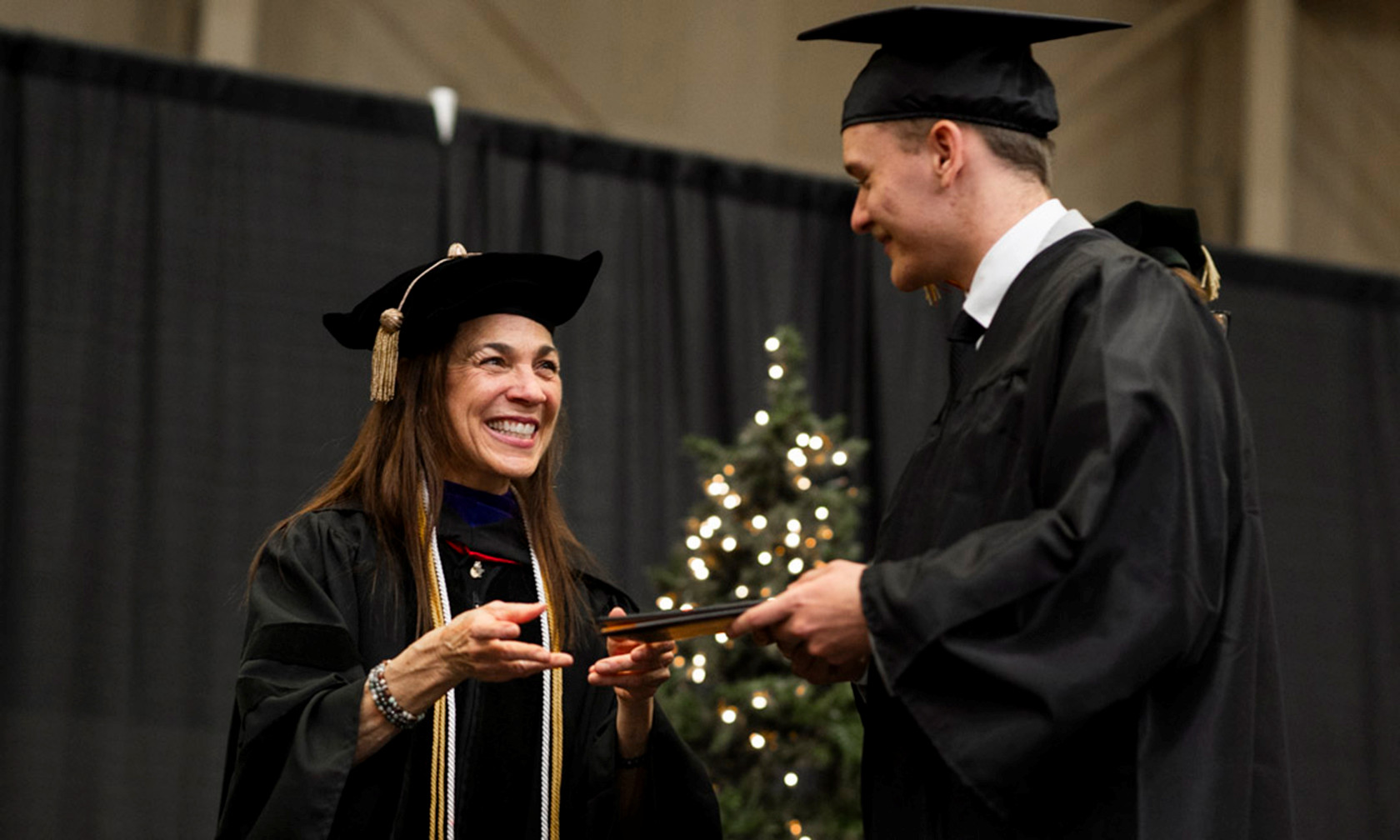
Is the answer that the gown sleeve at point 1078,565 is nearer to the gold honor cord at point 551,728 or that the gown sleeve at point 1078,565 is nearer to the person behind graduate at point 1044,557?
the person behind graduate at point 1044,557

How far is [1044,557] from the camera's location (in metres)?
1.94

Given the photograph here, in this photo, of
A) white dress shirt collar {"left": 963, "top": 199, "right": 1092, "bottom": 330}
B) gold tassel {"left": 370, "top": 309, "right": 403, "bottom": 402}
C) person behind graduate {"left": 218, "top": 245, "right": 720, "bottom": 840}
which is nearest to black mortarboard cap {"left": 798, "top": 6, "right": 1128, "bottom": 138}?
white dress shirt collar {"left": 963, "top": 199, "right": 1092, "bottom": 330}

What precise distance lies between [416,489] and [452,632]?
51 centimetres

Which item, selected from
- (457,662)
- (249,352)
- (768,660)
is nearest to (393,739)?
(457,662)

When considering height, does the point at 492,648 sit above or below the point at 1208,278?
below

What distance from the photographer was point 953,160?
2.29m

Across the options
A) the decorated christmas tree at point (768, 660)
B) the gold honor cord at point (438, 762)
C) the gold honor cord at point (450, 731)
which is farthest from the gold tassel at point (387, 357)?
the decorated christmas tree at point (768, 660)

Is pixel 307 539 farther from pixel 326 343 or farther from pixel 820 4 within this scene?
pixel 820 4

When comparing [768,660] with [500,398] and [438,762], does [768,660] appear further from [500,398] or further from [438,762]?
[438,762]

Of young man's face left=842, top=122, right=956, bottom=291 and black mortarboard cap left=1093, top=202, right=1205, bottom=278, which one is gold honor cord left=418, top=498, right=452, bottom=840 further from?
black mortarboard cap left=1093, top=202, right=1205, bottom=278

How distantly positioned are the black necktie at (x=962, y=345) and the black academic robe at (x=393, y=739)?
32.9 inches

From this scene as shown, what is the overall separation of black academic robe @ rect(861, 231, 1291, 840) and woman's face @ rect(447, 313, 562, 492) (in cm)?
94

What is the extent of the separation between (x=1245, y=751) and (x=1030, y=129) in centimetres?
91

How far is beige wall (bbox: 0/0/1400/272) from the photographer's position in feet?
21.9
